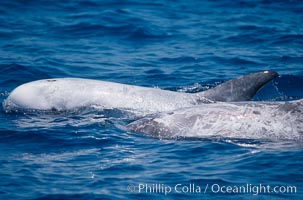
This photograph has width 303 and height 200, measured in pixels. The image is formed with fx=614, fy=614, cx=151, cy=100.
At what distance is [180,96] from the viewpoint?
14148 millimetres

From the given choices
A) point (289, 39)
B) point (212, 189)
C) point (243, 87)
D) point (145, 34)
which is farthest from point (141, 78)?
point (212, 189)

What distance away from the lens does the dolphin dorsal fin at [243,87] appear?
42.9 ft

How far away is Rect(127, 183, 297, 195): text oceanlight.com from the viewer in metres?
8.84

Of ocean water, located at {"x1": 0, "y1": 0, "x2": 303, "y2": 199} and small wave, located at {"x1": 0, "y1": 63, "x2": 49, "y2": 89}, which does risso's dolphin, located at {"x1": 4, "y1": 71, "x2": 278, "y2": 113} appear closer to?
ocean water, located at {"x1": 0, "y1": 0, "x2": 303, "y2": 199}

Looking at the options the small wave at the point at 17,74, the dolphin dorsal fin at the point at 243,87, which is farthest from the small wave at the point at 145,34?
the dolphin dorsal fin at the point at 243,87

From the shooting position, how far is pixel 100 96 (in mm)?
14109

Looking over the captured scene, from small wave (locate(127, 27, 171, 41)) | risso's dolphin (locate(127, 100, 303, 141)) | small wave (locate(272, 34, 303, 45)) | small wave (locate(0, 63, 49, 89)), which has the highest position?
small wave (locate(127, 27, 171, 41))

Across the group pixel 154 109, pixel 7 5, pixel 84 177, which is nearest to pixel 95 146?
pixel 84 177

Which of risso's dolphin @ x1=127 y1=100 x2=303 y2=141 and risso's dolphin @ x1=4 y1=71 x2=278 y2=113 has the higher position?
risso's dolphin @ x1=4 y1=71 x2=278 y2=113

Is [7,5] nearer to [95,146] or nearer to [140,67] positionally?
[140,67]

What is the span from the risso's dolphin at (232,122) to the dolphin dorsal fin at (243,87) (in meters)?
1.43

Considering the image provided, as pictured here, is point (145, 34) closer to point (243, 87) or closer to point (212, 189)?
point (243, 87)

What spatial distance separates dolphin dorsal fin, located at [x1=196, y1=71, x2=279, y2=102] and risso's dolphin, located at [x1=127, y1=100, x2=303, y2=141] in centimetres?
143

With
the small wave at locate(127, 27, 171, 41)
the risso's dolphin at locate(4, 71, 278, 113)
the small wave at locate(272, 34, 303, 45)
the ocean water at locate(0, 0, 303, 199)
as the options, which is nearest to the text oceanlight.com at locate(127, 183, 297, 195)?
the ocean water at locate(0, 0, 303, 199)
